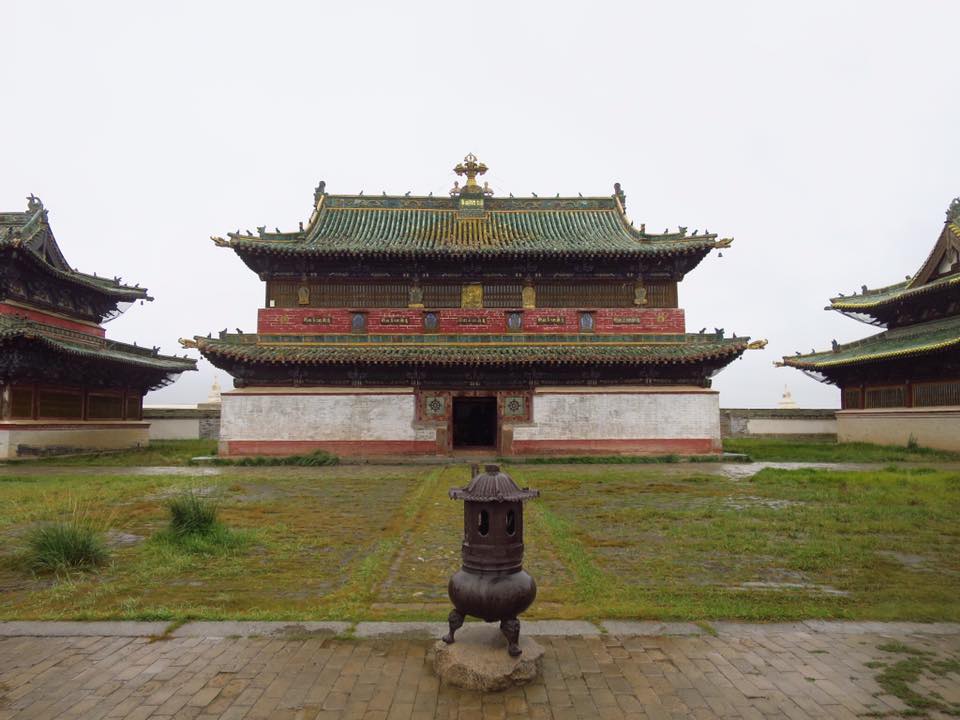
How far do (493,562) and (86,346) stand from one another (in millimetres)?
25822

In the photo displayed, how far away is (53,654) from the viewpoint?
449cm

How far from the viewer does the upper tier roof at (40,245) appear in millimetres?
21562

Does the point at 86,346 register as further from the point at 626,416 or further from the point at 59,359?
the point at 626,416

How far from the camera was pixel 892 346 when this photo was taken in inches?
1000

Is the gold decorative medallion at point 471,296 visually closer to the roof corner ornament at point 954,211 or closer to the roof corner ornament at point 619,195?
the roof corner ornament at point 619,195

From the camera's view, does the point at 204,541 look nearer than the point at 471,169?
Yes

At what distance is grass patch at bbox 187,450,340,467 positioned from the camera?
20.0 meters

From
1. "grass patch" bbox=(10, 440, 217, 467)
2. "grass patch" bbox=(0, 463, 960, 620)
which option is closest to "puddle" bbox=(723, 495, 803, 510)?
"grass patch" bbox=(0, 463, 960, 620)

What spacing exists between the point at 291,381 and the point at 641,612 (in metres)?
18.8

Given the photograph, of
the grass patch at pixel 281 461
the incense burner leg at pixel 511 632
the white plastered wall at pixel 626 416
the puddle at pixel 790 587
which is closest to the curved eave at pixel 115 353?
the grass patch at pixel 281 461

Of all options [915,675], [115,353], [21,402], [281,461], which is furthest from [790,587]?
[115,353]

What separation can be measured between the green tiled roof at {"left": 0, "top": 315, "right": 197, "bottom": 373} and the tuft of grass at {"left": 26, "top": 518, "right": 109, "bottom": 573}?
16516 mm

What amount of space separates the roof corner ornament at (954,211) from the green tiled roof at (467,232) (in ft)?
36.3

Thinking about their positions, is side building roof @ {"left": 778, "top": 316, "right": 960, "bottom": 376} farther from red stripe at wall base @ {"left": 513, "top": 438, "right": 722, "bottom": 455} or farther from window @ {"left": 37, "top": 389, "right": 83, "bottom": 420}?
window @ {"left": 37, "top": 389, "right": 83, "bottom": 420}
